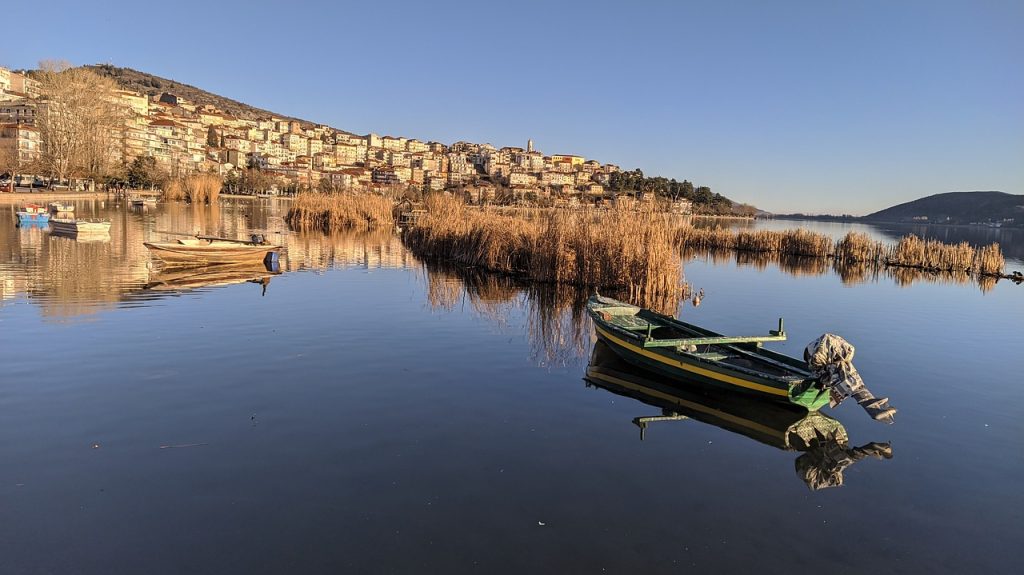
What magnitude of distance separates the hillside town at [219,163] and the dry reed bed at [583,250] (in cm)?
171

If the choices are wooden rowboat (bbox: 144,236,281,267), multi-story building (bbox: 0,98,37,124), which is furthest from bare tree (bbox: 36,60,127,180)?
wooden rowboat (bbox: 144,236,281,267)

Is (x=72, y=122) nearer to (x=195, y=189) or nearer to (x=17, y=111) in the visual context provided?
(x=195, y=189)

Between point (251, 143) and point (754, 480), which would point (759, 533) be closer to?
point (754, 480)

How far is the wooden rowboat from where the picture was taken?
2038cm

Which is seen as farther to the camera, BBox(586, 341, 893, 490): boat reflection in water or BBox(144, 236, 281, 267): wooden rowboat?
BBox(144, 236, 281, 267): wooden rowboat

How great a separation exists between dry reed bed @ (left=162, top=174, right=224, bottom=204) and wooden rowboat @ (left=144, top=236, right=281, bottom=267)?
47625 mm

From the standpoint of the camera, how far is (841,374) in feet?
26.2

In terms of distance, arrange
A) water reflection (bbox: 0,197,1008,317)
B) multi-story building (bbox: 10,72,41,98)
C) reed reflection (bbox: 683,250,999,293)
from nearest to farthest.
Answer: water reflection (bbox: 0,197,1008,317), reed reflection (bbox: 683,250,999,293), multi-story building (bbox: 10,72,41,98)

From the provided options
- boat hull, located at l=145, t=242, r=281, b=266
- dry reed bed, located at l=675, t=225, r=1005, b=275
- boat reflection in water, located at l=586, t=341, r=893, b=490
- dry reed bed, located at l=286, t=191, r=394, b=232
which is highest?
dry reed bed, located at l=286, t=191, r=394, b=232

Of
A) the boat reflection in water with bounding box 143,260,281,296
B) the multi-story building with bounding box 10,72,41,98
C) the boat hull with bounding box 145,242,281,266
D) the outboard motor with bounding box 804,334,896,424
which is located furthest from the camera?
the multi-story building with bounding box 10,72,41,98

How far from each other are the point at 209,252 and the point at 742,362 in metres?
18.1

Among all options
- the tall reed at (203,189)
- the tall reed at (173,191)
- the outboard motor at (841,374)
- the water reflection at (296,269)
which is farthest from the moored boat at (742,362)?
the tall reed at (173,191)

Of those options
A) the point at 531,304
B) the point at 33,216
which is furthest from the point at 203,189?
the point at 531,304

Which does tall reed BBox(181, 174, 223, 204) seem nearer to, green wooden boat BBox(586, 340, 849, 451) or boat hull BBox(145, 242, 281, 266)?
boat hull BBox(145, 242, 281, 266)
